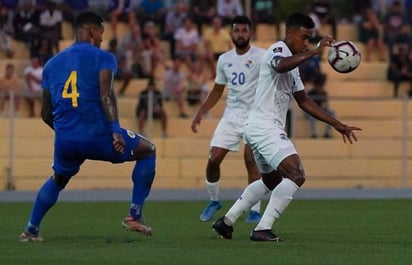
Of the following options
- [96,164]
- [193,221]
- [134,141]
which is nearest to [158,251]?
[134,141]

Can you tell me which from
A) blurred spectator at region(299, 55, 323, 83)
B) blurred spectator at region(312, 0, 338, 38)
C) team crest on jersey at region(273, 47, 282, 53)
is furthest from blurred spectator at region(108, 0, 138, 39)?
team crest on jersey at region(273, 47, 282, 53)

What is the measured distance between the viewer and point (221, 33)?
29.2 meters

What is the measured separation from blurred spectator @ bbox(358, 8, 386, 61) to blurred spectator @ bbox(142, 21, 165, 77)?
5.00m

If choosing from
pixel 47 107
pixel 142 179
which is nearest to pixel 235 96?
pixel 142 179

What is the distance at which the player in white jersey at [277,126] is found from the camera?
1259 centimetres

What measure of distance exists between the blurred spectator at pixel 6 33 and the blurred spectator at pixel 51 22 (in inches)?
30.9

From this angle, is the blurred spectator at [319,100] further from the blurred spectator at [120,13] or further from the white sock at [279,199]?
the white sock at [279,199]

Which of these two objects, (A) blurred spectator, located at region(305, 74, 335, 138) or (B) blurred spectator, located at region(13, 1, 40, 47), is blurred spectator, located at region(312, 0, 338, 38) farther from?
(B) blurred spectator, located at region(13, 1, 40, 47)

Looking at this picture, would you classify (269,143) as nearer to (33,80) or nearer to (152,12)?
(33,80)

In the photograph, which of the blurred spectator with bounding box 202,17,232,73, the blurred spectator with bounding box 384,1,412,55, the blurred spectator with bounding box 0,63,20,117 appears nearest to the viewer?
the blurred spectator with bounding box 0,63,20,117

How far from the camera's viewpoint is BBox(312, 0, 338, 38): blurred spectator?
30812 millimetres

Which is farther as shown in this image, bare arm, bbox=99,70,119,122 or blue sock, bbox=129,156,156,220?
blue sock, bbox=129,156,156,220

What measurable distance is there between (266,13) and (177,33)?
2.69m

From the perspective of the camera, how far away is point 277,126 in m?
12.9
